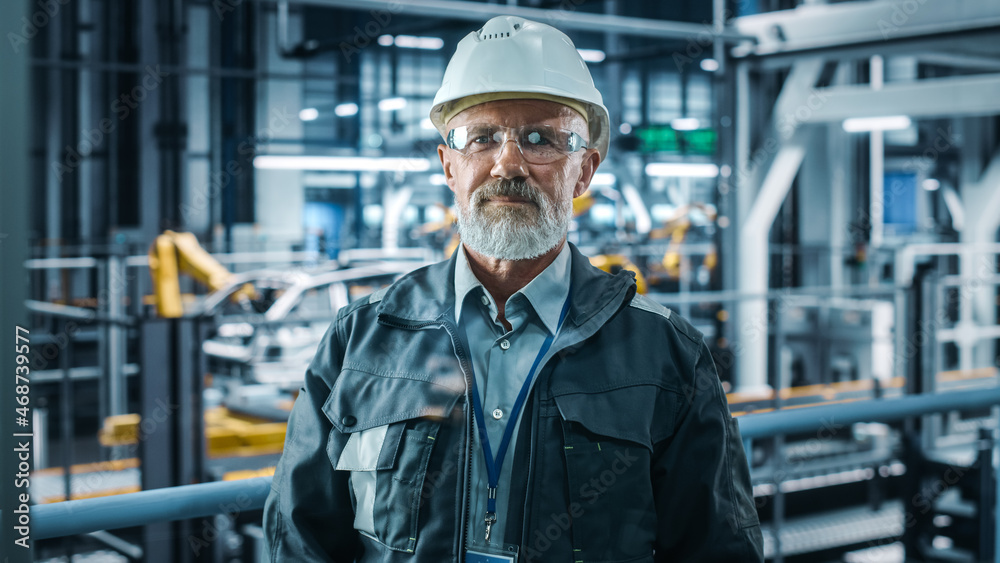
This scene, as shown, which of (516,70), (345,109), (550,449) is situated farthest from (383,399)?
(345,109)

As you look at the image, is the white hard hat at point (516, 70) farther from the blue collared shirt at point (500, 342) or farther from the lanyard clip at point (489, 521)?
the lanyard clip at point (489, 521)

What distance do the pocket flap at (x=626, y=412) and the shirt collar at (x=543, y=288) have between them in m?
0.15

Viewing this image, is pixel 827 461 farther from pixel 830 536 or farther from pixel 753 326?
pixel 753 326

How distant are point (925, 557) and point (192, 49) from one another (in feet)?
56.8

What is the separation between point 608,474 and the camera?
1383mm

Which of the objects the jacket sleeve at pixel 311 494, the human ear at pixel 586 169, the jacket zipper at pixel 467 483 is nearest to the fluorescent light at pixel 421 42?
the human ear at pixel 586 169

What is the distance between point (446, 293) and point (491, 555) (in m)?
0.45

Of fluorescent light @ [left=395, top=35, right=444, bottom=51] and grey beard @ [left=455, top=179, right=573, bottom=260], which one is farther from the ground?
fluorescent light @ [left=395, top=35, right=444, bottom=51]

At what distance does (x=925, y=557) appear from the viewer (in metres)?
5.33

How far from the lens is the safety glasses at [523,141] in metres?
1.50

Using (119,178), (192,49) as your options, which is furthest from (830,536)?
(192,49)

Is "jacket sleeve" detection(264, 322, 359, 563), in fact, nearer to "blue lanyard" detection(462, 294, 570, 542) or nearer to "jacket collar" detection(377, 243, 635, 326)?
"jacket collar" detection(377, 243, 635, 326)

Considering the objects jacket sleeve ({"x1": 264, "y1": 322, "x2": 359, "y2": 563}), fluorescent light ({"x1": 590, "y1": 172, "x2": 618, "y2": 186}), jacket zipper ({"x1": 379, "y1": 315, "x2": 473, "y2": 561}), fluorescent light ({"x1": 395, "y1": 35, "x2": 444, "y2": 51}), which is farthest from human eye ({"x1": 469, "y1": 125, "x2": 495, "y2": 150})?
fluorescent light ({"x1": 395, "y1": 35, "x2": 444, "y2": 51})

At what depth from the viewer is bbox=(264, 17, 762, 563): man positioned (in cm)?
139
